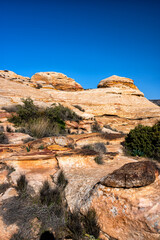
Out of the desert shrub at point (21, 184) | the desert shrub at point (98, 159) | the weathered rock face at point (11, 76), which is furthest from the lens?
the weathered rock face at point (11, 76)

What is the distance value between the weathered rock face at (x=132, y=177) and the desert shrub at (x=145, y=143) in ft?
12.3

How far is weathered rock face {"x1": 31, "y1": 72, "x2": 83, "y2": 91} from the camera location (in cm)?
2766

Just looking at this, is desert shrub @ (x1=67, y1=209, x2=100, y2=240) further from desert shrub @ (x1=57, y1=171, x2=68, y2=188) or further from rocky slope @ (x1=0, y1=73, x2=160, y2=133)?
rocky slope @ (x1=0, y1=73, x2=160, y2=133)

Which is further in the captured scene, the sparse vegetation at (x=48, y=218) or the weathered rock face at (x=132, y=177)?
the weathered rock face at (x=132, y=177)

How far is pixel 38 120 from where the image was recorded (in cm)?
941

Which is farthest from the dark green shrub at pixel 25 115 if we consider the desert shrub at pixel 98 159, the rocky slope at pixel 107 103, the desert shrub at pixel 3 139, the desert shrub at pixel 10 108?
the desert shrub at pixel 98 159

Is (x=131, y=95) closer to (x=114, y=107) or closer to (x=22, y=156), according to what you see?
(x=114, y=107)

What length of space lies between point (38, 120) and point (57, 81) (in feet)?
65.4

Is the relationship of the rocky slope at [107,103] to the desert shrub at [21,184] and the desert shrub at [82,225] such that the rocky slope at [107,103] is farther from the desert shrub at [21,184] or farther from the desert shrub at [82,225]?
the desert shrub at [82,225]

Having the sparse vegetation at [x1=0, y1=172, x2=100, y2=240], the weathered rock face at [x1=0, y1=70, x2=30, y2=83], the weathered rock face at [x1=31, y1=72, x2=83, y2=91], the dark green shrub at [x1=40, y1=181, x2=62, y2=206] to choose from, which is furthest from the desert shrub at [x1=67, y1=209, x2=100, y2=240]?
the weathered rock face at [x1=31, y1=72, x2=83, y2=91]

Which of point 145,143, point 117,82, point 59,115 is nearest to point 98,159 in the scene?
point 145,143

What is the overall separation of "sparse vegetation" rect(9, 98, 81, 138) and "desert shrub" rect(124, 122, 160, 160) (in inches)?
159

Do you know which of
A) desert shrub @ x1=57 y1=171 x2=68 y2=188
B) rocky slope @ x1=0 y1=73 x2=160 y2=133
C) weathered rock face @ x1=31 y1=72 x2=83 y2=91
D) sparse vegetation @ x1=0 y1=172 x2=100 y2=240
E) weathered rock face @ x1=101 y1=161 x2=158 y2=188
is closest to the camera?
sparse vegetation @ x1=0 y1=172 x2=100 y2=240

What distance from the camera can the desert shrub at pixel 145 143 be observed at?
6.29 metres
